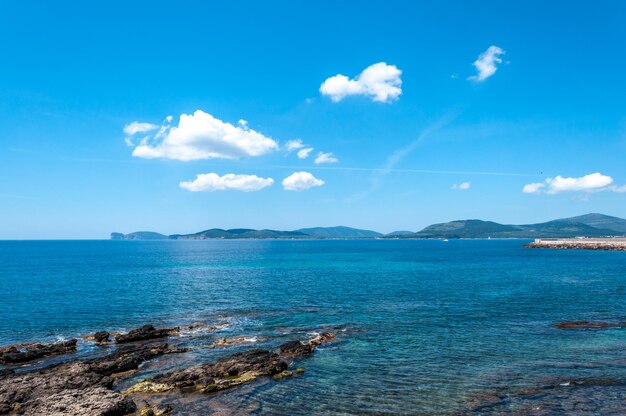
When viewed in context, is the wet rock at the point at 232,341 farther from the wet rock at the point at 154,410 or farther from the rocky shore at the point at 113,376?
the wet rock at the point at 154,410

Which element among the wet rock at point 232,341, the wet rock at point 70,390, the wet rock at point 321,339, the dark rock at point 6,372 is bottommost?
the wet rock at point 232,341

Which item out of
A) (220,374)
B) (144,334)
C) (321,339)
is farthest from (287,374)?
(144,334)

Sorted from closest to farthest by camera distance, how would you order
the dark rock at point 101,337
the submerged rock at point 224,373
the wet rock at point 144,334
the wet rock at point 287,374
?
the submerged rock at point 224,373 < the wet rock at point 287,374 < the dark rock at point 101,337 < the wet rock at point 144,334

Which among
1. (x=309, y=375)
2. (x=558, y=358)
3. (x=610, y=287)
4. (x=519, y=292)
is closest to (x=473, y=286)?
(x=519, y=292)

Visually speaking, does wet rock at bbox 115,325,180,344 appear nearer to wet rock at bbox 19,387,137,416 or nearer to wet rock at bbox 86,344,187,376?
wet rock at bbox 86,344,187,376

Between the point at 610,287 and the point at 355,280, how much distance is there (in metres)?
49.0

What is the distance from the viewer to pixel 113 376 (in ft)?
103

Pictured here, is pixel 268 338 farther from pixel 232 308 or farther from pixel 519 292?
pixel 519 292

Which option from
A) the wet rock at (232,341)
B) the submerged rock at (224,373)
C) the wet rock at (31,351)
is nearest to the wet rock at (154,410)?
the submerged rock at (224,373)

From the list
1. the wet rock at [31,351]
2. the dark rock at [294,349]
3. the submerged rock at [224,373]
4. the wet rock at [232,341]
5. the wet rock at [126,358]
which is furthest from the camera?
the wet rock at [232,341]

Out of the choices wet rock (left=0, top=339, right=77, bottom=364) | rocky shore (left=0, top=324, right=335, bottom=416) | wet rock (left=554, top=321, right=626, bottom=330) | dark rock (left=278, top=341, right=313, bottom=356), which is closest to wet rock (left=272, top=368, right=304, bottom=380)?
rocky shore (left=0, top=324, right=335, bottom=416)

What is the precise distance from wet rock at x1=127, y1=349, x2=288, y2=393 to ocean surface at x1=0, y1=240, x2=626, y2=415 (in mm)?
1696

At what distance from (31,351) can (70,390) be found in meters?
14.8

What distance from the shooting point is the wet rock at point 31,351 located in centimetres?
3591
